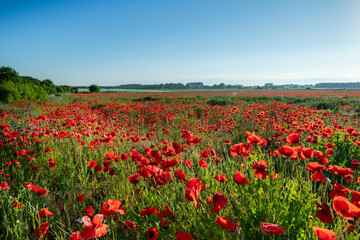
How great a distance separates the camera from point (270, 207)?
162 centimetres

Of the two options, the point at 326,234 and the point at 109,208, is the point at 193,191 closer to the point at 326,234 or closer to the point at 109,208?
the point at 109,208

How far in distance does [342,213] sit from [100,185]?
3122 millimetres

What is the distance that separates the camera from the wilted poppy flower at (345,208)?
3.45 ft

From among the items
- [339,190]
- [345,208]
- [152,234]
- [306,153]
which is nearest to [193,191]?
[152,234]

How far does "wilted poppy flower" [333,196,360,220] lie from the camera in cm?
105

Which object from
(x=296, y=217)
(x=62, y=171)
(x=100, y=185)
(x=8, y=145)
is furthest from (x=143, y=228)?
(x=8, y=145)

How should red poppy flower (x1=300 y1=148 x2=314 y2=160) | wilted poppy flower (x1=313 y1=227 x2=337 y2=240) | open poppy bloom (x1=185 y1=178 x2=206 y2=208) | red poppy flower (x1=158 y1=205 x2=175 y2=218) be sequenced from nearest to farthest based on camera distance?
wilted poppy flower (x1=313 y1=227 x2=337 y2=240) < open poppy bloom (x1=185 y1=178 x2=206 y2=208) < red poppy flower (x1=158 y1=205 x2=175 y2=218) < red poppy flower (x1=300 y1=148 x2=314 y2=160)

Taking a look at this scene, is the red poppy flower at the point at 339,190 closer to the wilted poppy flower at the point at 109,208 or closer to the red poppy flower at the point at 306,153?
the red poppy flower at the point at 306,153

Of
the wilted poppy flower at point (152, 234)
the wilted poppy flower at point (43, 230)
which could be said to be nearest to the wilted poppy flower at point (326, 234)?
the wilted poppy flower at point (152, 234)

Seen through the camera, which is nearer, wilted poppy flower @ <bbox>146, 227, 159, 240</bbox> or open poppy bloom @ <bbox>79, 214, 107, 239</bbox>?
open poppy bloom @ <bbox>79, 214, 107, 239</bbox>

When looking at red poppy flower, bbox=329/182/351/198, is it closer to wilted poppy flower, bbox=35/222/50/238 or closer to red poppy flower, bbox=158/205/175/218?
red poppy flower, bbox=158/205/175/218

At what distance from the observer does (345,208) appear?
1.08 metres

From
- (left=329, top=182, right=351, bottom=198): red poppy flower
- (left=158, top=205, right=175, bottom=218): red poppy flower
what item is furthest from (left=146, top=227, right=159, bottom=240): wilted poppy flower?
(left=329, top=182, right=351, bottom=198): red poppy flower

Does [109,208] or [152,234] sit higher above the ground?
[109,208]
